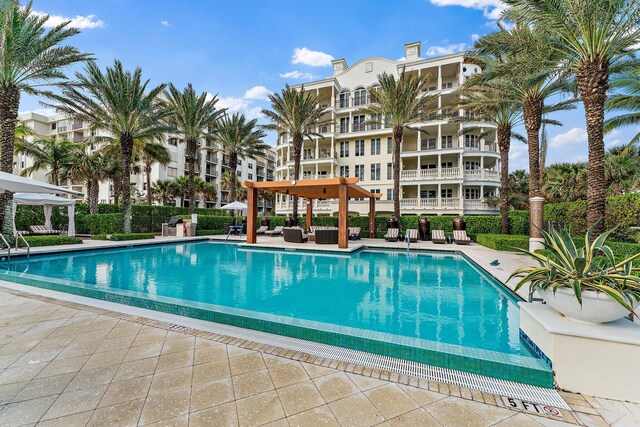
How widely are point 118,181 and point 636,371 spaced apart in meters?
32.7

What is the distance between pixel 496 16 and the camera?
1131cm

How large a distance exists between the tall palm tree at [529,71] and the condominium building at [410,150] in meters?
10.2

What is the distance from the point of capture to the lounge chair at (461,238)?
16516 millimetres

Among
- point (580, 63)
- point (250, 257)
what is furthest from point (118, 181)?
point (580, 63)

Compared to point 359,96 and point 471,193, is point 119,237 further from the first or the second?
point 471,193

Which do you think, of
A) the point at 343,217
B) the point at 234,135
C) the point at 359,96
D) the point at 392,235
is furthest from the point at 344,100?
the point at 343,217

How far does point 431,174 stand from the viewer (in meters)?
26.6

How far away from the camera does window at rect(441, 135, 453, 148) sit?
1094 inches

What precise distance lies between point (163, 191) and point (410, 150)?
32.0 metres

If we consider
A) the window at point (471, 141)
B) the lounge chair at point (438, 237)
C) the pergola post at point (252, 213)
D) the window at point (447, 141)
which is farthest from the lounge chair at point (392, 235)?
the window at point (471, 141)

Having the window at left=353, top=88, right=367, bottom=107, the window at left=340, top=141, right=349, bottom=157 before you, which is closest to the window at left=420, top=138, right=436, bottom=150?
the window at left=353, top=88, right=367, bottom=107

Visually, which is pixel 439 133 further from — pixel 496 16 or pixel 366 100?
pixel 496 16

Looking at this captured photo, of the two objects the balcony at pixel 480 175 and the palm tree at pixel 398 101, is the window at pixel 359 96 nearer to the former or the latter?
the palm tree at pixel 398 101

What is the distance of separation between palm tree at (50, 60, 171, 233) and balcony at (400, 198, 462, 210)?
2066cm
